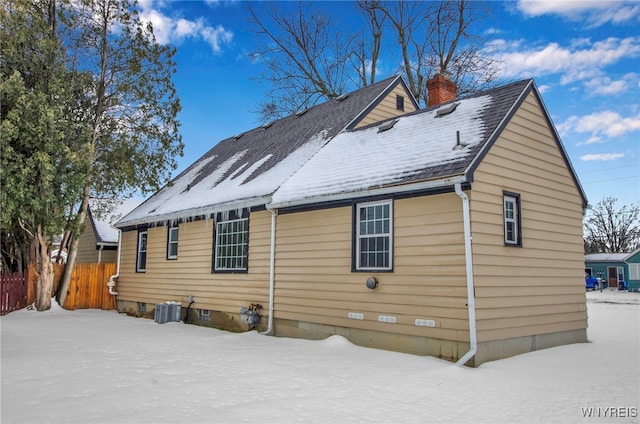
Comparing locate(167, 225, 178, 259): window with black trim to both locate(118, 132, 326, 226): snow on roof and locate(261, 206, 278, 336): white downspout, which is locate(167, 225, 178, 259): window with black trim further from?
locate(261, 206, 278, 336): white downspout

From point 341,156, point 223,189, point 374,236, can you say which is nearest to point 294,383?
point 374,236

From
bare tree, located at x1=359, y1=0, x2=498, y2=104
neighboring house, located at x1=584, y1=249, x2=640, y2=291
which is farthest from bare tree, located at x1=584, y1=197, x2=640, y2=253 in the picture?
bare tree, located at x1=359, y1=0, x2=498, y2=104

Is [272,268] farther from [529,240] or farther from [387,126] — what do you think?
[529,240]

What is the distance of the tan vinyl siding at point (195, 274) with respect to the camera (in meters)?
11.9

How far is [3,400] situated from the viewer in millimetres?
5672

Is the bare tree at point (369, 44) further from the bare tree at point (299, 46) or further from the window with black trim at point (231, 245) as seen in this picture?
the window with black trim at point (231, 245)

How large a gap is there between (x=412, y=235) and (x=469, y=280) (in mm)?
1386

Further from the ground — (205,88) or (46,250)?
(205,88)

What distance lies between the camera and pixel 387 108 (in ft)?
48.3

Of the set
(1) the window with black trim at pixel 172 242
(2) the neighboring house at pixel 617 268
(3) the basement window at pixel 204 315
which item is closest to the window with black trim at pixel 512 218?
(3) the basement window at pixel 204 315

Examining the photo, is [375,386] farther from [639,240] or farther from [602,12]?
[639,240]

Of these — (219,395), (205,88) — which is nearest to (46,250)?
(205,88)

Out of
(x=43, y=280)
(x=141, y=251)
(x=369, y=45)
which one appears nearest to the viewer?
(x=43, y=280)

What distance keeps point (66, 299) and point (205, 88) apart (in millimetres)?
10161
